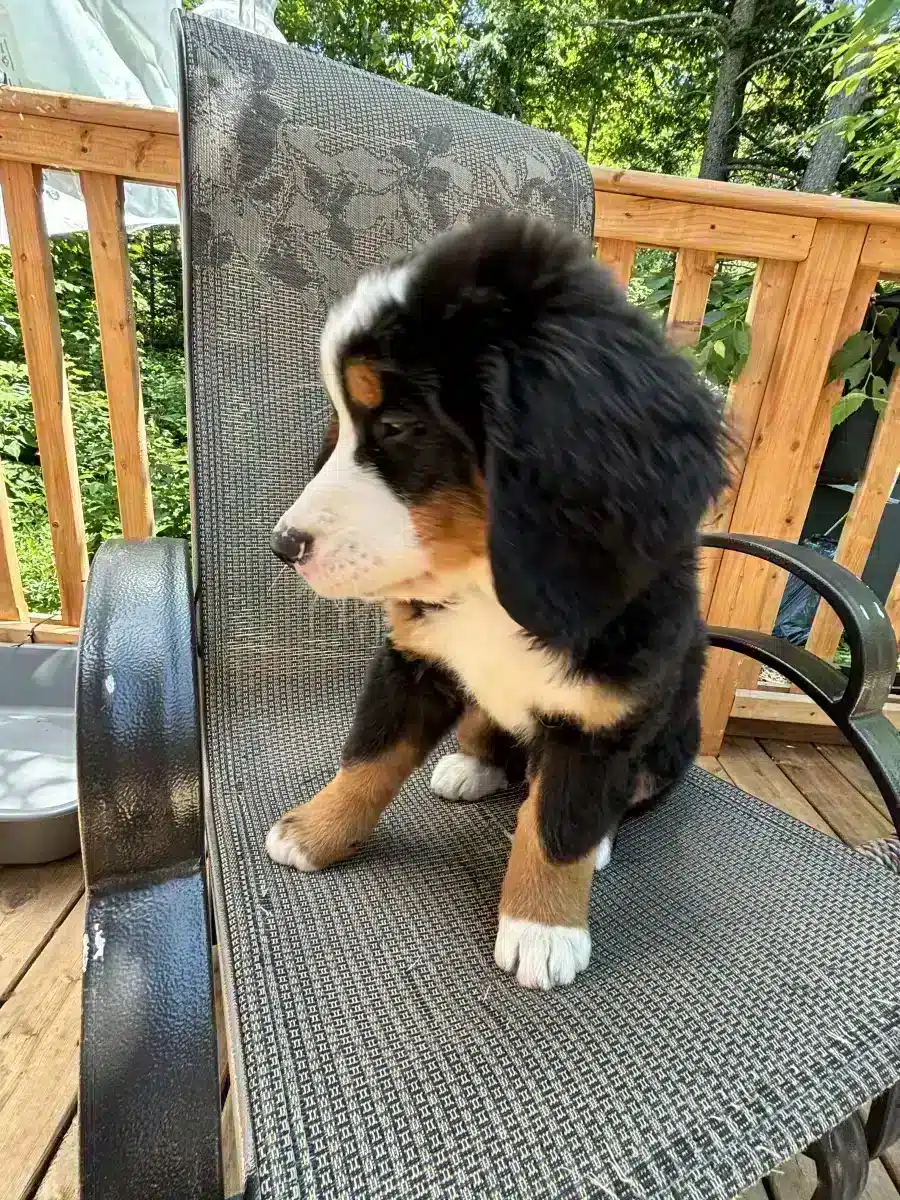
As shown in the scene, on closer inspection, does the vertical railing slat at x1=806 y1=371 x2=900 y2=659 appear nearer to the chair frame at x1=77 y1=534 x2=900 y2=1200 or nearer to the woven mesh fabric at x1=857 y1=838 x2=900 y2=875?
the woven mesh fabric at x1=857 y1=838 x2=900 y2=875

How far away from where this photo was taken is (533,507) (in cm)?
72

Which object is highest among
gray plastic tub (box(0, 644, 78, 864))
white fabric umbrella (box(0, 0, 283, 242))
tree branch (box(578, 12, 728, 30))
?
tree branch (box(578, 12, 728, 30))

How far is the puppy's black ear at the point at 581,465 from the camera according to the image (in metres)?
0.72

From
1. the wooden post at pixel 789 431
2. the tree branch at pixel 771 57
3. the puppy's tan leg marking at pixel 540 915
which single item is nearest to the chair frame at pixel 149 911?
the puppy's tan leg marking at pixel 540 915

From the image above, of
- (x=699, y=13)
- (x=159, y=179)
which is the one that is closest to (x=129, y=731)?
(x=159, y=179)

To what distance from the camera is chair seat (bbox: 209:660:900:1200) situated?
0.65 meters

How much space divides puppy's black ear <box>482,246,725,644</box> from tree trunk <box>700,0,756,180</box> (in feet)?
22.0

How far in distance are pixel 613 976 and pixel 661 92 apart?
8.55 metres

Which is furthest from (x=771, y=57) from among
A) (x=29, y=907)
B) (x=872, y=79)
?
(x=29, y=907)

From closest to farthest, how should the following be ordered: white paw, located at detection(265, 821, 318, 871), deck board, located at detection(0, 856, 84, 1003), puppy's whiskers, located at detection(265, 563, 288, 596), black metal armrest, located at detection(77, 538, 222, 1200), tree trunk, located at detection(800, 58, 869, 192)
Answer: black metal armrest, located at detection(77, 538, 222, 1200) < white paw, located at detection(265, 821, 318, 871) < puppy's whiskers, located at detection(265, 563, 288, 596) < deck board, located at detection(0, 856, 84, 1003) < tree trunk, located at detection(800, 58, 869, 192)

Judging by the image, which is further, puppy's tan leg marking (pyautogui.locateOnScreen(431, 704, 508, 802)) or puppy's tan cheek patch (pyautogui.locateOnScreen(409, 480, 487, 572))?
puppy's tan leg marking (pyautogui.locateOnScreen(431, 704, 508, 802))

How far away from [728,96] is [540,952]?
7942mm

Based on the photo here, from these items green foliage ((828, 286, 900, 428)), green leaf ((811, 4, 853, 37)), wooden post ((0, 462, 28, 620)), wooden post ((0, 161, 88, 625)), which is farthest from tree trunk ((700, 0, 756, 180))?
wooden post ((0, 462, 28, 620))

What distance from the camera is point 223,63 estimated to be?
47.4 inches
